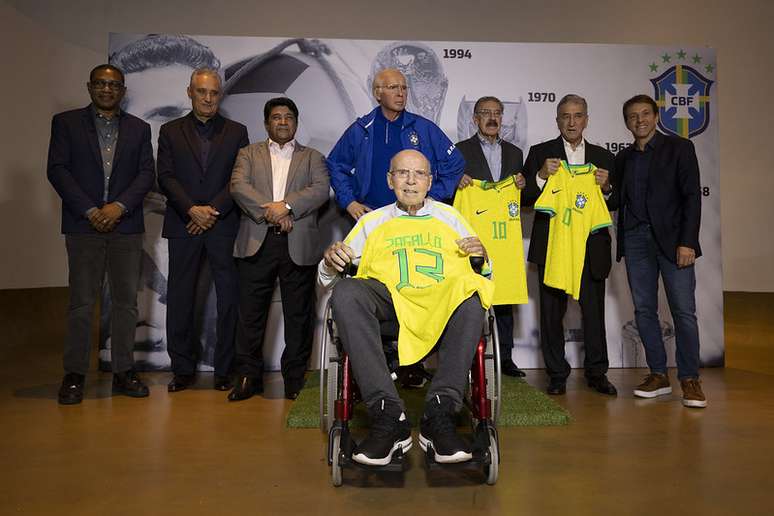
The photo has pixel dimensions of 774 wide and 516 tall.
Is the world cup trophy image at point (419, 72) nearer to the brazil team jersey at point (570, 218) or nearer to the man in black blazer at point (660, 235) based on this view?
the brazil team jersey at point (570, 218)

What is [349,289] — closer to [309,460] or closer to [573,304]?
[309,460]

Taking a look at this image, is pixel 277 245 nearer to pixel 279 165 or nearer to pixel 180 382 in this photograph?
pixel 279 165

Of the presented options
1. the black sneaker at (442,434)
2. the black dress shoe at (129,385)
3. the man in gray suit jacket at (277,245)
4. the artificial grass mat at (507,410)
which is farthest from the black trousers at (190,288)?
the black sneaker at (442,434)

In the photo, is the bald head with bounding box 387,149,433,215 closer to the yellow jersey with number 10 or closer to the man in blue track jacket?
the yellow jersey with number 10

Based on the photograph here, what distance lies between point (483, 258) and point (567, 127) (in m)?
1.69

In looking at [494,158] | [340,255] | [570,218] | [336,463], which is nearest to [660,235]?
[570,218]

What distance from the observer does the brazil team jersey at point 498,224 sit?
4418 millimetres

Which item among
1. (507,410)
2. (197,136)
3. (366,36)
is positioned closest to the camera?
(507,410)

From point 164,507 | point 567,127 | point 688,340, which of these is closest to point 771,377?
point 688,340

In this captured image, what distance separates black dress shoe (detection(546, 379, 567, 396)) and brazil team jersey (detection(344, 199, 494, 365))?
1.45m

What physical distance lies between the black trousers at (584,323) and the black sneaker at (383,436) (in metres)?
1.82

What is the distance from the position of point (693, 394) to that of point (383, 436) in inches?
81.8

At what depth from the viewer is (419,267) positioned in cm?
277

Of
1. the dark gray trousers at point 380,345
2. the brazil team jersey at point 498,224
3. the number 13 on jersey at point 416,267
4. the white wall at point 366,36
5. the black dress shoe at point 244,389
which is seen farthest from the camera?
the white wall at point 366,36
